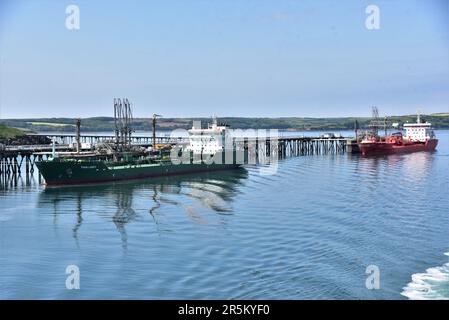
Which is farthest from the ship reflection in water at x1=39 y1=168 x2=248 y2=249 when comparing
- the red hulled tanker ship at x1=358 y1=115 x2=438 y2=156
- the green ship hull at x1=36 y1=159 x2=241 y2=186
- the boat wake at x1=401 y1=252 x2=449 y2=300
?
the red hulled tanker ship at x1=358 y1=115 x2=438 y2=156

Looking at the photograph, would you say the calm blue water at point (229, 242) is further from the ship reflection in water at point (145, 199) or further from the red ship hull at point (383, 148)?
the red ship hull at point (383, 148)

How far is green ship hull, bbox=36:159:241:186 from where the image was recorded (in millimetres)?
60281

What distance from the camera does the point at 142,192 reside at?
5559cm

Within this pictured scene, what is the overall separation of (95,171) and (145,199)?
15681mm

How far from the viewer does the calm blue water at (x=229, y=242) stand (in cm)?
2197

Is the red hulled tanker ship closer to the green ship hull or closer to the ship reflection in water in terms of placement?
the ship reflection in water

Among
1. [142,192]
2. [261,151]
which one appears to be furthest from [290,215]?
[261,151]

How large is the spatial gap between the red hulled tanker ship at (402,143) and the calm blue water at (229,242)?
53323 millimetres

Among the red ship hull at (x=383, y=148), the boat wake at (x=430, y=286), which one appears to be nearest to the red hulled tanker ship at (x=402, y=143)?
the red ship hull at (x=383, y=148)

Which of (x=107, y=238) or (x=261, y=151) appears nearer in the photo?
(x=107, y=238)

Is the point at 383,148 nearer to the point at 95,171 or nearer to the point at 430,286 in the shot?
the point at 95,171

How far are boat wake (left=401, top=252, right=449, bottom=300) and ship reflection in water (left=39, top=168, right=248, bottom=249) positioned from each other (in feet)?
54.2

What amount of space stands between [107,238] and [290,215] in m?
14.2
